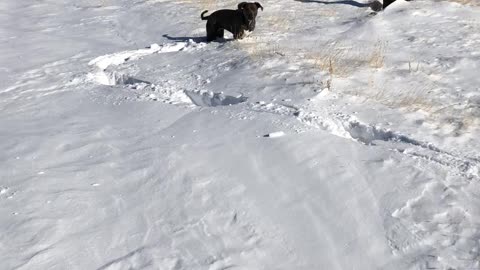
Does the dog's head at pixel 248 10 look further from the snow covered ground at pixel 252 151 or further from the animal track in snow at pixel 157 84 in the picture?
the animal track in snow at pixel 157 84

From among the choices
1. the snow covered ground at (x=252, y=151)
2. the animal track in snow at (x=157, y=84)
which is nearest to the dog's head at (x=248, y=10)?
the snow covered ground at (x=252, y=151)

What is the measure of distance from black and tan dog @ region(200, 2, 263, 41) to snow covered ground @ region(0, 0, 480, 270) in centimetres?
27

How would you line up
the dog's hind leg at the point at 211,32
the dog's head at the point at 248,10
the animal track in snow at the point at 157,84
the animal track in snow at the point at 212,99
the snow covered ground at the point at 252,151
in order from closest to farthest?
the snow covered ground at the point at 252,151
the animal track in snow at the point at 212,99
the animal track in snow at the point at 157,84
the dog's head at the point at 248,10
the dog's hind leg at the point at 211,32

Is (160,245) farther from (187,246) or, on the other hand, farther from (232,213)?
(232,213)

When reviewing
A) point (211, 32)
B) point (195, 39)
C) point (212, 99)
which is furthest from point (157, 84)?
point (195, 39)

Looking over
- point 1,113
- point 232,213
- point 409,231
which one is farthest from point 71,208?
point 1,113

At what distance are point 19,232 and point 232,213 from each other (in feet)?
5.44

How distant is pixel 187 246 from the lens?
395 cm

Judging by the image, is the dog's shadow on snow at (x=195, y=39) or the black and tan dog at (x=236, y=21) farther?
the dog's shadow on snow at (x=195, y=39)

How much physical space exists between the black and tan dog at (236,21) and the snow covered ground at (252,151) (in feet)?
0.89

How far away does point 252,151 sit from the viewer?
17.5 feet

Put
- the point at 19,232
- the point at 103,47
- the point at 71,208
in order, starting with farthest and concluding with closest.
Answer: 1. the point at 103,47
2. the point at 71,208
3. the point at 19,232

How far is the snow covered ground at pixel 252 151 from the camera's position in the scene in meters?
3.92

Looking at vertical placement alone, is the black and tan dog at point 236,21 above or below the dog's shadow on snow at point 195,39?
above
